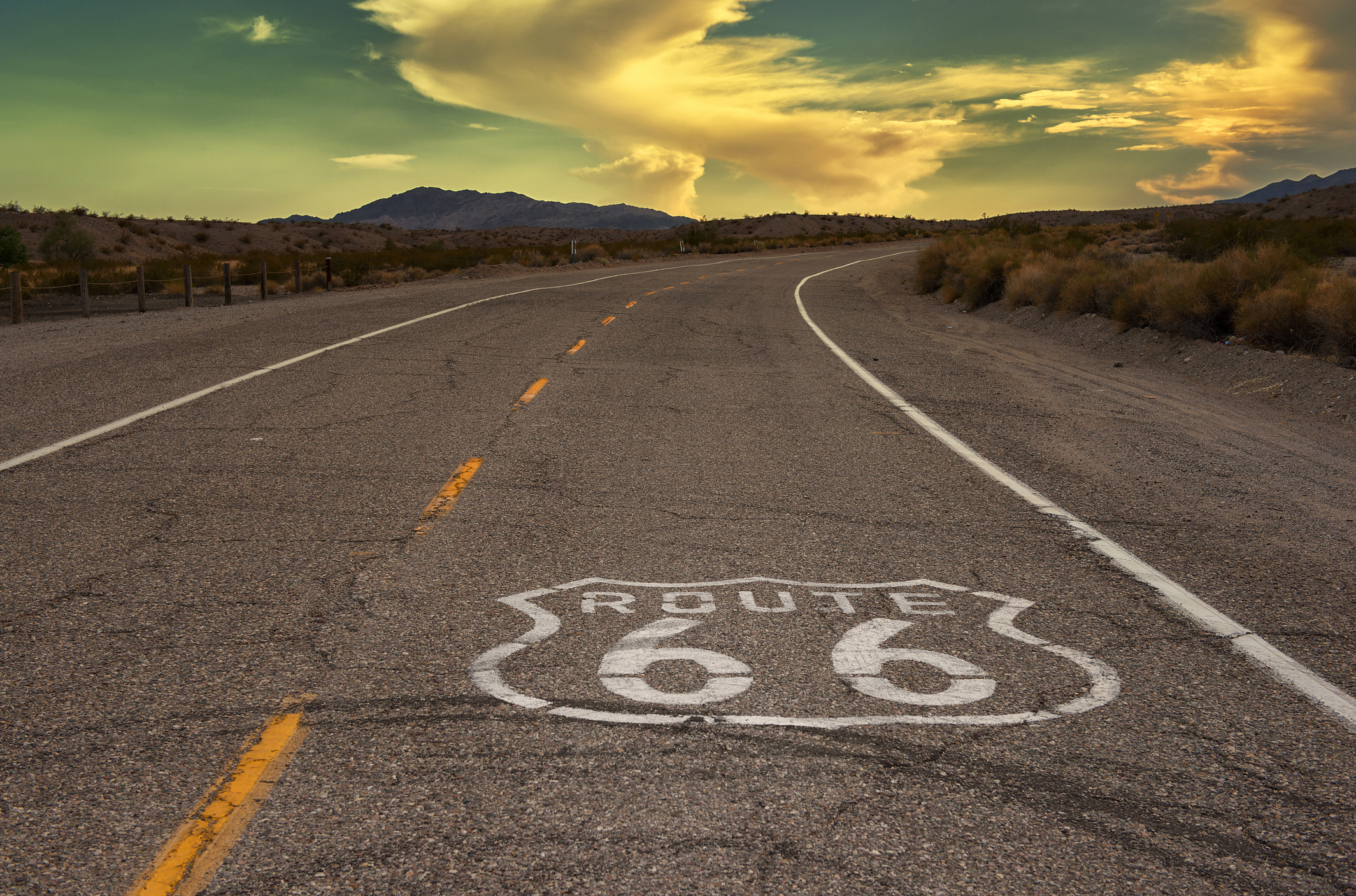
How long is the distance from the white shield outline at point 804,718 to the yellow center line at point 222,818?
745 millimetres

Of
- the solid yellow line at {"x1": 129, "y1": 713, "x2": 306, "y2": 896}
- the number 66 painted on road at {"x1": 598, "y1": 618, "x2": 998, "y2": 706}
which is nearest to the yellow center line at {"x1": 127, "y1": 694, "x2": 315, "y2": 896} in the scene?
the solid yellow line at {"x1": 129, "y1": 713, "x2": 306, "y2": 896}

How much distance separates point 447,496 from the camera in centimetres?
663

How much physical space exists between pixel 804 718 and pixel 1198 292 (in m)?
14.1

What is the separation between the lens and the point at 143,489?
6.67m

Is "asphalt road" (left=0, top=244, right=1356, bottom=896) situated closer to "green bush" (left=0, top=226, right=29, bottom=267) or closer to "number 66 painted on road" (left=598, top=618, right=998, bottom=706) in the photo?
"number 66 painted on road" (left=598, top=618, right=998, bottom=706)

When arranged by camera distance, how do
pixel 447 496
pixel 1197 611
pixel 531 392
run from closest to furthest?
pixel 1197 611, pixel 447 496, pixel 531 392

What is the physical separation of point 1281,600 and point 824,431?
455cm

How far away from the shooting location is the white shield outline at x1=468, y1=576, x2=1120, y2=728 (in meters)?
3.54

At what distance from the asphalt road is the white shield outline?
0.02 metres

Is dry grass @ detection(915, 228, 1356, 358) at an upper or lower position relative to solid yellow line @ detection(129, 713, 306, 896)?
upper

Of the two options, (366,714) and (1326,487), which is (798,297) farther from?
(366,714)

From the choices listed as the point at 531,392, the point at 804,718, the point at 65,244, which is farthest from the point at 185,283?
the point at 65,244

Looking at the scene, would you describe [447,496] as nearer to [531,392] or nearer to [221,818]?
[221,818]

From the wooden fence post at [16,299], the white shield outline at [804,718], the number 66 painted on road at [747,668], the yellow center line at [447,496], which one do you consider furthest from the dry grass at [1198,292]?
the wooden fence post at [16,299]
